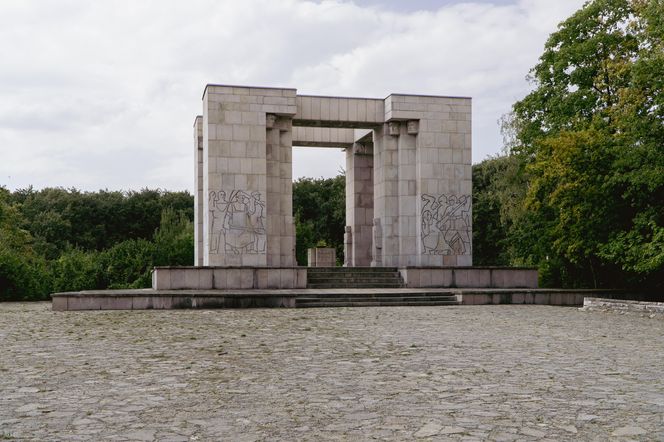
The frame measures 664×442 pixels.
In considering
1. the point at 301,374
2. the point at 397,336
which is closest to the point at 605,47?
the point at 397,336

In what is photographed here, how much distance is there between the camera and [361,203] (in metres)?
31.2

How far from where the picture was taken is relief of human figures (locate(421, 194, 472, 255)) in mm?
26156

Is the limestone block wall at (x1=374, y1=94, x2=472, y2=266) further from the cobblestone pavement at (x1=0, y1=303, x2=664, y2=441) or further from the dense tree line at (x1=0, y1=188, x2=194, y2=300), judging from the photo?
the cobblestone pavement at (x1=0, y1=303, x2=664, y2=441)

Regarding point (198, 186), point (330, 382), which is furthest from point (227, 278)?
point (330, 382)

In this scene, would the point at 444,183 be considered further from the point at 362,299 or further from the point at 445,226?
the point at 362,299

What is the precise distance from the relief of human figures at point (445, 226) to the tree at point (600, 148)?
248 cm

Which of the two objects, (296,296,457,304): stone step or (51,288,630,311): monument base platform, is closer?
(51,288,630,311): monument base platform

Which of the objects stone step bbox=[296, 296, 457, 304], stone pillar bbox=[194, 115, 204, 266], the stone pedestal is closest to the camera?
stone step bbox=[296, 296, 457, 304]

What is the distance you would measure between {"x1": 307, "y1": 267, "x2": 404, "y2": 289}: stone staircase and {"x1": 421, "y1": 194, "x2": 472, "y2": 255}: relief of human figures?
189cm

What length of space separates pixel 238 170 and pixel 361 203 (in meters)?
7.85

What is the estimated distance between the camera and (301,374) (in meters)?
7.90

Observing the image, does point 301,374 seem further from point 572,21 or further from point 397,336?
point 572,21

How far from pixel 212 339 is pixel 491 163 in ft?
131

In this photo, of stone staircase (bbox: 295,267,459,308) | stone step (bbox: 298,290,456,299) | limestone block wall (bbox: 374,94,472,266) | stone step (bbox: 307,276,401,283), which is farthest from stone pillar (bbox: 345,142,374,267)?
stone step (bbox: 298,290,456,299)
